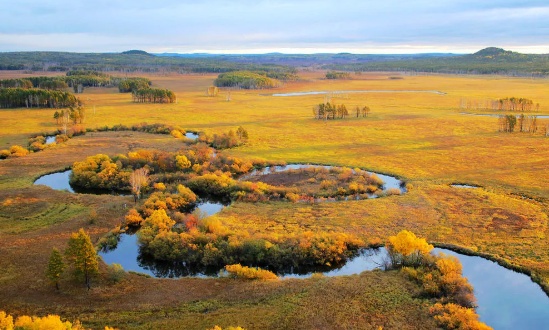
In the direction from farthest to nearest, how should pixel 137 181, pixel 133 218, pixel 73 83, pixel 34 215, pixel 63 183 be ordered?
pixel 73 83, pixel 63 183, pixel 137 181, pixel 34 215, pixel 133 218

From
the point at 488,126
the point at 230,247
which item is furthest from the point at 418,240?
the point at 488,126

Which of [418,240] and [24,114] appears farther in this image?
[24,114]

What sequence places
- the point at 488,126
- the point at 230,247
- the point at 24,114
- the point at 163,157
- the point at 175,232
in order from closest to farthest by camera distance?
1. the point at 230,247
2. the point at 175,232
3. the point at 163,157
4. the point at 488,126
5. the point at 24,114

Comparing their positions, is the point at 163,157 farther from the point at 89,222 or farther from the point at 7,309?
the point at 7,309

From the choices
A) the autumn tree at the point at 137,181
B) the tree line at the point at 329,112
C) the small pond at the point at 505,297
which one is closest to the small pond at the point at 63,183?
the autumn tree at the point at 137,181

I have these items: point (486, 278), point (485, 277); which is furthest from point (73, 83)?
point (486, 278)

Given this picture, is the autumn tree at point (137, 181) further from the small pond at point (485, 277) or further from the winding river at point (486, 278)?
the small pond at point (485, 277)

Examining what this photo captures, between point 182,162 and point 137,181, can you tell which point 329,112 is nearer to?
point 182,162
